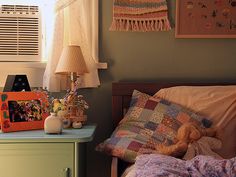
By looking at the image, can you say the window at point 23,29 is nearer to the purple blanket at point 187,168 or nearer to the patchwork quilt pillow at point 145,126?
the patchwork quilt pillow at point 145,126

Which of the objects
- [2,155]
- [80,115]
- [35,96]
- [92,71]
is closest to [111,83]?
[92,71]

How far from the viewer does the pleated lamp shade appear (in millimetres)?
2219

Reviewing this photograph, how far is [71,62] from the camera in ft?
7.29

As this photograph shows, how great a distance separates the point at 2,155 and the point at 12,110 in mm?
295

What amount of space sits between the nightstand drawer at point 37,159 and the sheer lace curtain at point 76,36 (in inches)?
23.4

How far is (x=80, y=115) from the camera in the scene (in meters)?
2.27

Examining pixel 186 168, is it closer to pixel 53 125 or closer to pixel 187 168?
pixel 187 168

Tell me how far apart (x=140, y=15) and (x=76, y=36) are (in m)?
0.49

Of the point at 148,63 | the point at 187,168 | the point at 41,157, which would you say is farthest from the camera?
the point at 148,63

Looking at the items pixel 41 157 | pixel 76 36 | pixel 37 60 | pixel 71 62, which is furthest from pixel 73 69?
pixel 41 157

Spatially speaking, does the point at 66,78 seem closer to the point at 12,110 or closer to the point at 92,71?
the point at 92,71

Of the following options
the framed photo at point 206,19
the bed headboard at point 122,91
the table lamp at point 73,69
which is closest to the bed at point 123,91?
the bed headboard at point 122,91

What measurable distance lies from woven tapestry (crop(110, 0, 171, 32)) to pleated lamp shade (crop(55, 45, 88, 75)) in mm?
402

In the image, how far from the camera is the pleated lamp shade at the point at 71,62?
2219 millimetres
